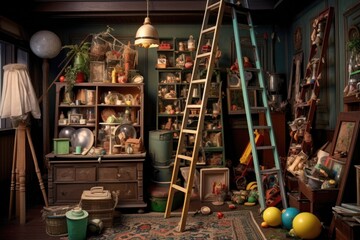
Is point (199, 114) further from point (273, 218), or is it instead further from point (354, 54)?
point (354, 54)

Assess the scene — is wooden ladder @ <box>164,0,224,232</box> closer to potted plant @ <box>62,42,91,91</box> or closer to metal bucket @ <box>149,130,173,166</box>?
metal bucket @ <box>149,130,173,166</box>

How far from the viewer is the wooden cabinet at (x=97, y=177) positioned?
17.8 feet

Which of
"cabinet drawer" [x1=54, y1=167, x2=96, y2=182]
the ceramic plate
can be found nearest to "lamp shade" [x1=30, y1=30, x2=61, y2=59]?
the ceramic plate

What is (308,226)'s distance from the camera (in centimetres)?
393

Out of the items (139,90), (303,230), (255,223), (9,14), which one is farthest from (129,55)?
(303,230)

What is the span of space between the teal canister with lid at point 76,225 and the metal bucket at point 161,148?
178 cm

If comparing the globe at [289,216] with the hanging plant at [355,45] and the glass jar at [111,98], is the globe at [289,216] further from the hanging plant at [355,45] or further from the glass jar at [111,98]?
the glass jar at [111,98]

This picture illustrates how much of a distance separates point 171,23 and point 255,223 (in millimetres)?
3980

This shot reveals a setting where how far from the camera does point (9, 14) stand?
5.91m

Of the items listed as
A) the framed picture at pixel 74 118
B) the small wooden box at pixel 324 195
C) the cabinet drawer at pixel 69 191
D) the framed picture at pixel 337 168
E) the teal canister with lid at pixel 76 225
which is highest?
the framed picture at pixel 74 118

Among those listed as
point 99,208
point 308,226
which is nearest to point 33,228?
point 99,208

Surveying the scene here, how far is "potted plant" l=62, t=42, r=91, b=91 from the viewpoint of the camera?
5985 millimetres

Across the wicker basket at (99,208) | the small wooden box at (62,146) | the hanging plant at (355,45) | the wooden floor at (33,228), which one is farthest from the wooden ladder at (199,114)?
the small wooden box at (62,146)

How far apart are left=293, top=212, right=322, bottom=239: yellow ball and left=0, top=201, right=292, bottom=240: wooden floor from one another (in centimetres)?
30
